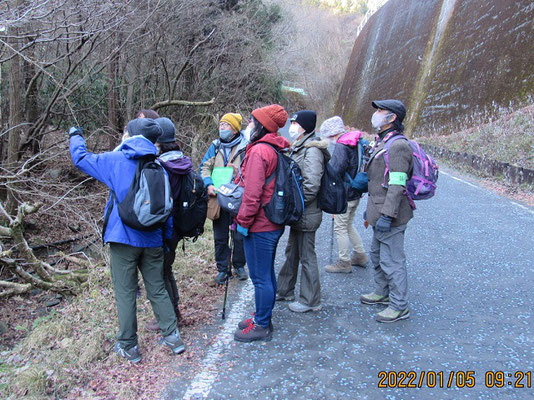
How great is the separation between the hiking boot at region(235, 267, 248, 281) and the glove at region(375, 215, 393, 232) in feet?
6.41

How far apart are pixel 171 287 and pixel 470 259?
413 cm

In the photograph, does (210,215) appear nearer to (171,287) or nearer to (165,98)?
(171,287)

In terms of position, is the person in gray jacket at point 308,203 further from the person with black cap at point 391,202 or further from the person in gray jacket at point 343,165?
the person with black cap at point 391,202

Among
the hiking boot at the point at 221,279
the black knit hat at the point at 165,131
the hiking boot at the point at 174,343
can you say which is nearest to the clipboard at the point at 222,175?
the black knit hat at the point at 165,131

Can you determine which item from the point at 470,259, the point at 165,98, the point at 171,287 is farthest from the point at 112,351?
the point at 165,98

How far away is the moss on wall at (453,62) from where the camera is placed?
1527cm

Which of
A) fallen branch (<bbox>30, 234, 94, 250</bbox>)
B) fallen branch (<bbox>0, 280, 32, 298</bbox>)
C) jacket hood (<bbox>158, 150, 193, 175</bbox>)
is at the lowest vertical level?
fallen branch (<bbox>30, 234, 94, 250</bbox>)

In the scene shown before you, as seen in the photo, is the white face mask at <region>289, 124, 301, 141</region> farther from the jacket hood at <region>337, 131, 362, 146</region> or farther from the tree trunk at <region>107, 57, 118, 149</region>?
the tree trunk at <region>107, 57, 118, 149</region>

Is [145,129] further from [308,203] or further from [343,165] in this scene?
[343,165]

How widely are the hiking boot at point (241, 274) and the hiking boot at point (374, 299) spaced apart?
1480 millimetres

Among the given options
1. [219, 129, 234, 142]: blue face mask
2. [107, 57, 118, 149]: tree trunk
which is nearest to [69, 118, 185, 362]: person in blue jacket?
[219, 129, 234, 142]: blue face mask

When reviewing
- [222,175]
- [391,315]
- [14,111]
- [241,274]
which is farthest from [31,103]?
[391,315]

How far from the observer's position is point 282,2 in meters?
18.1

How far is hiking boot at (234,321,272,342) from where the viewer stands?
3.70 metres
